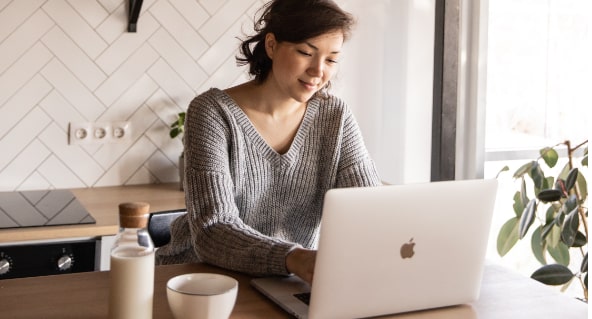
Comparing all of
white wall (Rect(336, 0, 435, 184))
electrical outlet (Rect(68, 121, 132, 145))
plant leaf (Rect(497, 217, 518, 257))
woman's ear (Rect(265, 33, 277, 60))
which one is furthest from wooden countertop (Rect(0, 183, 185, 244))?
plant leaf (Rect(497, 217, 518, 257))

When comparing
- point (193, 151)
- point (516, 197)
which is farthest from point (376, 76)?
point (193, 151)

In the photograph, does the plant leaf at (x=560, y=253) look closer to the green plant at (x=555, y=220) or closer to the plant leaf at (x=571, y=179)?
the green plant at (x=555, y=220)

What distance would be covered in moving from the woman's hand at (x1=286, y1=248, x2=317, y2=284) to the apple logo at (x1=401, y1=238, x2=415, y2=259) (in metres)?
0.18

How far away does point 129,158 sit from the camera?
2.78 m

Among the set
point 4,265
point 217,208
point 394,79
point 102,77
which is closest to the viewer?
point 217,208

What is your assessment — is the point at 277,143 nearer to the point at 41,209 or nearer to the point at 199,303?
the point at 199,303

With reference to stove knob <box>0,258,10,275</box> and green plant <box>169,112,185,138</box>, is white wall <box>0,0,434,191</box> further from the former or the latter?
stove knob <box>0,258,10,275</box>

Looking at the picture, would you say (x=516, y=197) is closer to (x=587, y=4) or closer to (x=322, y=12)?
(x=587, y=4)

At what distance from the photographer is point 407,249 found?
124 centimetres

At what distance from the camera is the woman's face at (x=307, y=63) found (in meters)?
1.73

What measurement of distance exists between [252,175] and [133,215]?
76 cm

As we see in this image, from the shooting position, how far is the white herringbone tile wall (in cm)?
260

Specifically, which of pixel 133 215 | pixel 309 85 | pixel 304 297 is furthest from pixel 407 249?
pixel 309 85

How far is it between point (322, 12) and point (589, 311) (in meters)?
0.87
